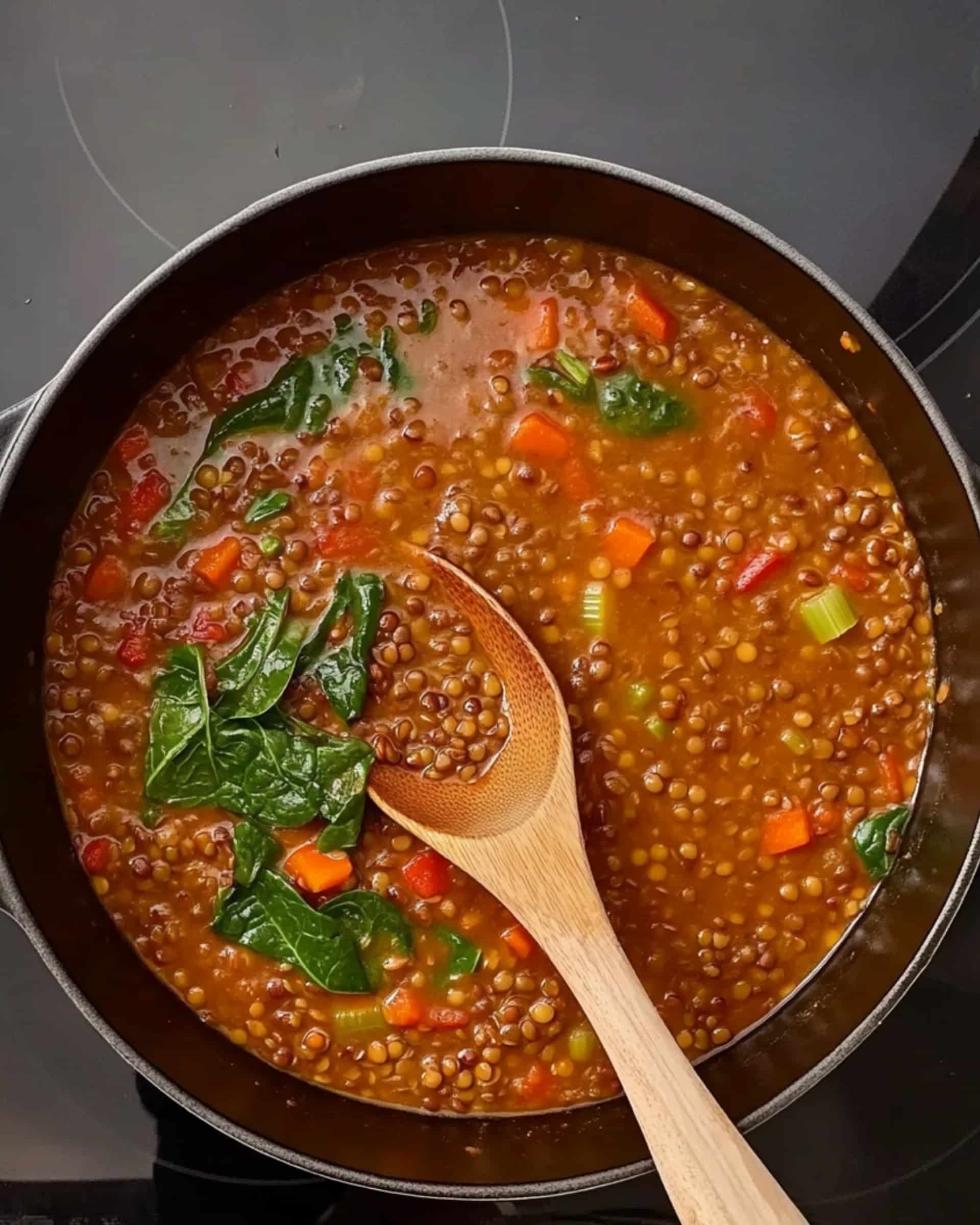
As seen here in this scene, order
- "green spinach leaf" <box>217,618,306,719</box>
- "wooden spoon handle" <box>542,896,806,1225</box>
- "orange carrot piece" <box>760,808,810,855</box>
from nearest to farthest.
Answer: "wooden spoon handle" <box>542,896,806,1225</box> → "green spinach leaf" <box>217,618,306,719</box> → "orange carrot piece" <box>760,808,810,855</box>

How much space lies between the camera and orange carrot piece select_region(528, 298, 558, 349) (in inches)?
117

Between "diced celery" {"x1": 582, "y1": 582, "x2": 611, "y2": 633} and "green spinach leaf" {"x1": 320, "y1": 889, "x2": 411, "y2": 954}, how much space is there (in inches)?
34.9

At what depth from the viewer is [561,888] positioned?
8.68 ft

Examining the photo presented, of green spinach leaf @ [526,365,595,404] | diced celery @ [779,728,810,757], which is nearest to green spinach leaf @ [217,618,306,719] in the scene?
green spinach leaf @ [526,365,595,404]

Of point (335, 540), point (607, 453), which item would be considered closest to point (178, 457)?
point (335, 540)

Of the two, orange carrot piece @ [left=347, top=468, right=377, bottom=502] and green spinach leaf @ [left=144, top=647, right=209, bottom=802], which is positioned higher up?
orange carrot piece @ [left=347, top=468, right=377, bottom=502]

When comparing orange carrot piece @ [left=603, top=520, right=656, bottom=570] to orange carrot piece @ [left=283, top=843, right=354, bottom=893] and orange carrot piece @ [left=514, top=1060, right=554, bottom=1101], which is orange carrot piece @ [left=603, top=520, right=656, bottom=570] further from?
orange carrot piece @ [left=514, top=1060, right=554, bottom=1101]

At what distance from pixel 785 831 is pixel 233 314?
197 centimetres

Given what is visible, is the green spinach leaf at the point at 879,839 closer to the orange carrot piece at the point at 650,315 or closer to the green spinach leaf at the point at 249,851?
the orange carrot piece at the point at 650,315

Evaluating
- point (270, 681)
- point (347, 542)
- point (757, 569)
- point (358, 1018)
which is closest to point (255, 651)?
point (270, 681)

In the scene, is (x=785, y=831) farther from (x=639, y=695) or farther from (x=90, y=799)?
(x=90, y=799)

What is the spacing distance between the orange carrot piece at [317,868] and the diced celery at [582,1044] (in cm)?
72

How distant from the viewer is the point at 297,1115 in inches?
116

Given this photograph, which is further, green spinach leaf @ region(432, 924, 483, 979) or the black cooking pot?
green spinach leaf @ region(432, 924, 483, 979)
